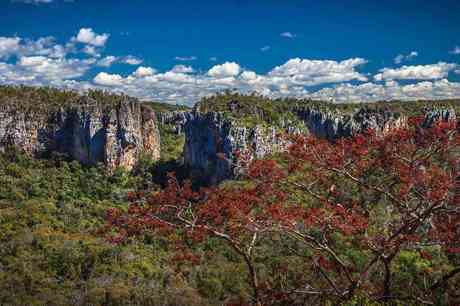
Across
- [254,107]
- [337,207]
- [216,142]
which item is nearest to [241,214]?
[337,207]

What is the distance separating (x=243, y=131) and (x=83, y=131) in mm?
28931

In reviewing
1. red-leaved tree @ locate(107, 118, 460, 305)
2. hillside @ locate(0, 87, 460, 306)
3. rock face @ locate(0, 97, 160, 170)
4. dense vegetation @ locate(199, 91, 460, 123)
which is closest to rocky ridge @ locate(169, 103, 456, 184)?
hillside @ locate(0, 87, 460, 306)

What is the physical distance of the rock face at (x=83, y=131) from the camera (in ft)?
223

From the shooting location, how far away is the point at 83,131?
6994cm

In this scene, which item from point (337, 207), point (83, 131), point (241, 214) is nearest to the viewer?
point (337, 207)

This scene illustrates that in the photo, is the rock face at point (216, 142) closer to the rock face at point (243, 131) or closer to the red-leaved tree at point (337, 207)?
the rock face at point (243, 131)

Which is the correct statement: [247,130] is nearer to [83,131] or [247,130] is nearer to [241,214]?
[83,131]

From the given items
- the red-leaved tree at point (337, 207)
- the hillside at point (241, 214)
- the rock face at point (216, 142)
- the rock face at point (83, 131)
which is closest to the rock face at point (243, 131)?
the rock face at point (216, 142)

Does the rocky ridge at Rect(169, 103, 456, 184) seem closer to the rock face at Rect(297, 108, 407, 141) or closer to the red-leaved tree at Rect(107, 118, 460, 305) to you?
the rock face at Rect(297, 108, 407, 141)

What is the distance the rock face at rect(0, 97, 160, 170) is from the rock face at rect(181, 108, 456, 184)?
32.2 feet

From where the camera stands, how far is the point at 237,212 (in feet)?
26.1

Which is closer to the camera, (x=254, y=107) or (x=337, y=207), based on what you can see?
(x=337, y=207)

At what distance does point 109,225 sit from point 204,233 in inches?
71.0

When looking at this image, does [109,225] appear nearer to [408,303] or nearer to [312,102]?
[408,303]
